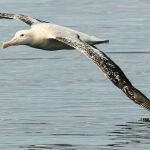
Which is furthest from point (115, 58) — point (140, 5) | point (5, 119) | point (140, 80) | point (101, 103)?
point (140, 5)

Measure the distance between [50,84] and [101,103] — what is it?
191cm

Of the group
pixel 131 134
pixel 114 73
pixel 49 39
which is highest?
pixel 49 39

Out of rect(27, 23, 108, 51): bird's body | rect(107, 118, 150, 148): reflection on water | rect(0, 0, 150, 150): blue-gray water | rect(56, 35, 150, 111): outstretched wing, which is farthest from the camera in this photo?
rect(27, 23, 108, 51): bird's body

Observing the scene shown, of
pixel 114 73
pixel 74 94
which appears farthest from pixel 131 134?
pixel 74 94

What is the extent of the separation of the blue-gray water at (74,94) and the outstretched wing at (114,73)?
2.31 ft

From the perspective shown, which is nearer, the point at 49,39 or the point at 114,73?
the point at 114,73

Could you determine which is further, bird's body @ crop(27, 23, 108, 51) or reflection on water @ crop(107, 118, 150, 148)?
bird's body @ crop(27, 23, 108, 51)

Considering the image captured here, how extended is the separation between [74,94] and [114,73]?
295 cm

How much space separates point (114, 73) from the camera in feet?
49.6

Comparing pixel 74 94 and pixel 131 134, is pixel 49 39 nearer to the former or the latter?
pixel 74 94

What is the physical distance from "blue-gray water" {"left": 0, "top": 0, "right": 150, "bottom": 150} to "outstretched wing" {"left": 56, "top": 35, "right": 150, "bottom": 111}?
0.70 metres

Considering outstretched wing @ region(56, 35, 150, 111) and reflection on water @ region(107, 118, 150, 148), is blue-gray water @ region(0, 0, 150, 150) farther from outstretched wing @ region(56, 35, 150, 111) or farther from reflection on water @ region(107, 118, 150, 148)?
outstretched wing @ region(56, 35, 150, 111)

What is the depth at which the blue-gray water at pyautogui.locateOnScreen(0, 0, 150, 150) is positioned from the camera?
49.1 feet

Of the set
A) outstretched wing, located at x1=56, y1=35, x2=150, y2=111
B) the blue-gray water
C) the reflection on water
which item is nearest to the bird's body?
the blue-gray water
